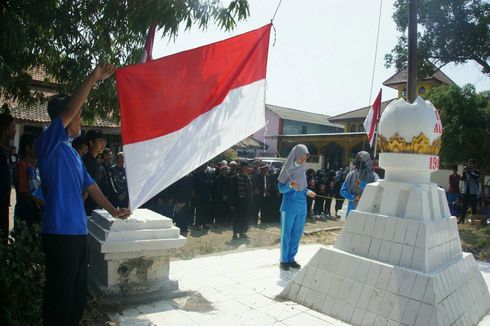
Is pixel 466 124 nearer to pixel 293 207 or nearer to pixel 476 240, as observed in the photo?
pixel 476 240

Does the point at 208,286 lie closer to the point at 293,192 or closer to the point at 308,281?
the point at 308,281

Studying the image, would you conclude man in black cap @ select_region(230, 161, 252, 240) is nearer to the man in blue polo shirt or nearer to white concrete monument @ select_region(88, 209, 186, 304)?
white concrete monument @ select_region(88, 209, 186, 304)

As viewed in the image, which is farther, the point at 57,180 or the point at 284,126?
the point at 284,126

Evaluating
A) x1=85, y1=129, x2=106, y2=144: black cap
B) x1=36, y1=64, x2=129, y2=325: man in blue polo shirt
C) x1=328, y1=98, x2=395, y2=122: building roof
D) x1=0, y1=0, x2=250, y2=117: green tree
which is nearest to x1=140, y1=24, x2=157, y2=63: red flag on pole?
x1=0, y1=0, x2=250, y2=117: green tree

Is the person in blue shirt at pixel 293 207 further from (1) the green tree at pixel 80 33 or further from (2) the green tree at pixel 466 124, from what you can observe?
(2) the green tree at pixel 466 124

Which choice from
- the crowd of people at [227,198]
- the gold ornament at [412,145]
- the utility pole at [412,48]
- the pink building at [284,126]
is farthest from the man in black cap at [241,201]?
the pink building at [284,126]

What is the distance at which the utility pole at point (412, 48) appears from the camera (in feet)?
17.7

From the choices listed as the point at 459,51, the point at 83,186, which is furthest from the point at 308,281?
the point at 459,51

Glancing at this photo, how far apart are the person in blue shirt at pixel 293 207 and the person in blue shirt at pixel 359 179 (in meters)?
1.32

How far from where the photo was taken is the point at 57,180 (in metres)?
2.42

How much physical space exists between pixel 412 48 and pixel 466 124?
951 centimetres

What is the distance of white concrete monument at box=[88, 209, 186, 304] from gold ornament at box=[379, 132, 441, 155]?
238cm

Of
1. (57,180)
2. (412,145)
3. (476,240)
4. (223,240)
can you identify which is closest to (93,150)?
(57,180)

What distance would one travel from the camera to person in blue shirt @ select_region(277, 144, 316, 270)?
5395mm
